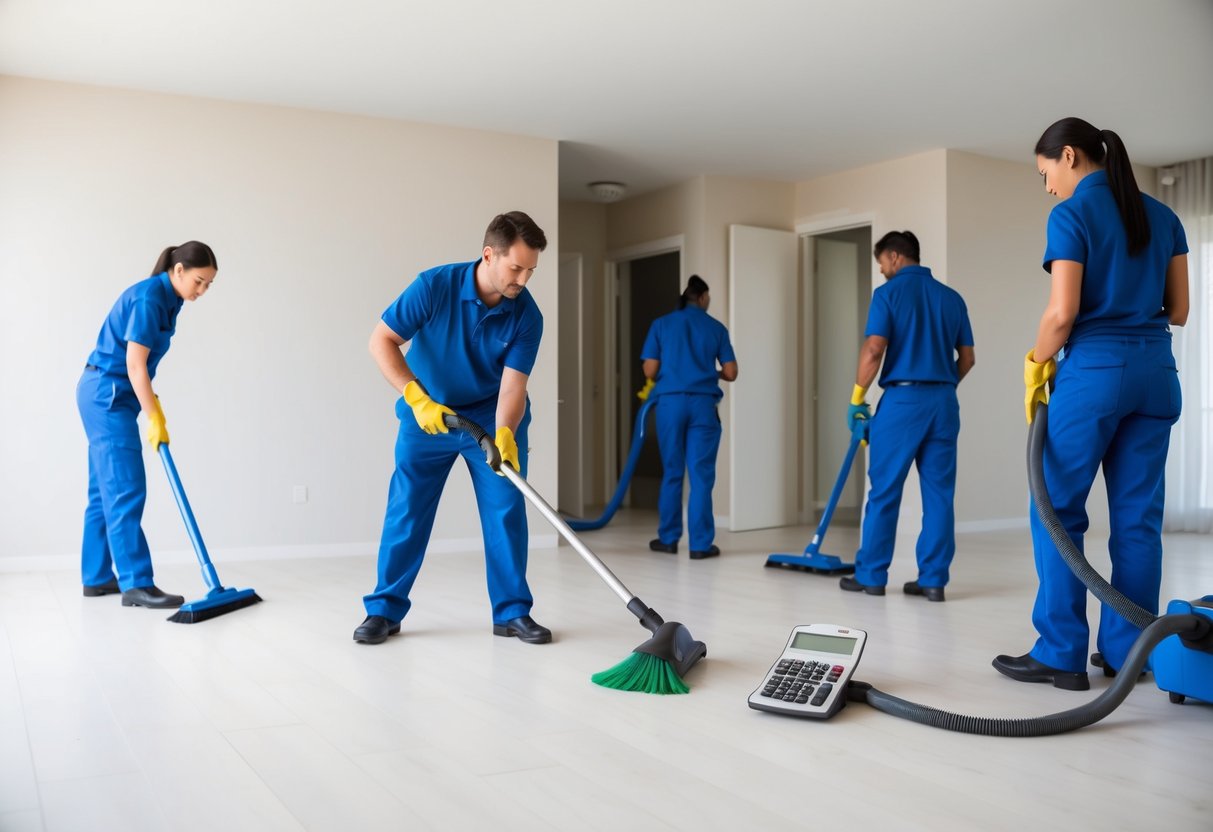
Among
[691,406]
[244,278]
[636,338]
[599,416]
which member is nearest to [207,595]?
[244,278]

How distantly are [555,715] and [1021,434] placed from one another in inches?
204

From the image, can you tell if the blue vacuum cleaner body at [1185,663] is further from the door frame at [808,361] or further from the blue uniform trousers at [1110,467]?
the door frame at [808,361]

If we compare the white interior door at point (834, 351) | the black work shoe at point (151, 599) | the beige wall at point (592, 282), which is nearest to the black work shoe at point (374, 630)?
the black work shoe at point (151, 599)

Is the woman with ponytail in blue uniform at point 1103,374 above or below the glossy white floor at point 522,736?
above

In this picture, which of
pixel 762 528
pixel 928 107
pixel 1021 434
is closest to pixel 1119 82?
pixel 928 107

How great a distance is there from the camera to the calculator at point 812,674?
2273 millimetres

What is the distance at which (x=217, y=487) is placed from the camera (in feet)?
16.9

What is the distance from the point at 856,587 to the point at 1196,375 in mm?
3913

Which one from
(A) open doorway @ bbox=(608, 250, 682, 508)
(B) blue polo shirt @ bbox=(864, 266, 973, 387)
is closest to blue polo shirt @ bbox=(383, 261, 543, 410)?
(B) blue polo shirt @ bbox=(864, 266, 973, 387)

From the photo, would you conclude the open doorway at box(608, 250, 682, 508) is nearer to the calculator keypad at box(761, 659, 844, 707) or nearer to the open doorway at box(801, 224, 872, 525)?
the open doorway at box(801, 224, 872, 525)

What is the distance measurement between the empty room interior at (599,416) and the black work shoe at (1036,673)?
1 cm

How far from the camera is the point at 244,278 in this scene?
5.21 metres

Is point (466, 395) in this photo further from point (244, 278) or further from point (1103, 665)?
point (244, 278)

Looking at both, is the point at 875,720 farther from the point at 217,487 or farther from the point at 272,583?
the point at 217,487
